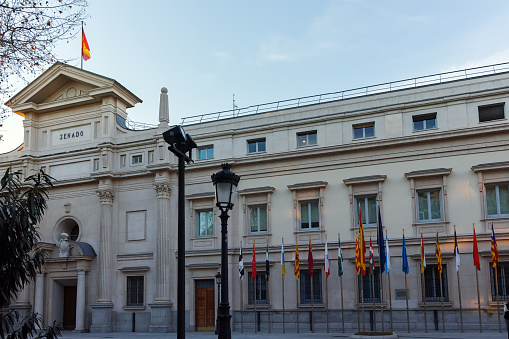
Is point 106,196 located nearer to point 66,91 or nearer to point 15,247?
point 66,91

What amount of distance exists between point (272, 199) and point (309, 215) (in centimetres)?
234

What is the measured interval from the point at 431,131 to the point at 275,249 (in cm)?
1044

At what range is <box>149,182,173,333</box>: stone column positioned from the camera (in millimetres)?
34906

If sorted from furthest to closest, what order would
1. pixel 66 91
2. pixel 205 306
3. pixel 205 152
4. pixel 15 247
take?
pixel 66 91 → pixel 205 152 → pixel 205 306 → pixel 15 247

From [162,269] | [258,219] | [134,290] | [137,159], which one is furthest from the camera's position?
[137,159]

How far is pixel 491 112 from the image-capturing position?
100 ft

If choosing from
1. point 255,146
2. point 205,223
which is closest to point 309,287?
point 205,223

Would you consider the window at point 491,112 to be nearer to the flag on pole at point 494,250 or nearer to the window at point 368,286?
the flag on pole at point 494,250

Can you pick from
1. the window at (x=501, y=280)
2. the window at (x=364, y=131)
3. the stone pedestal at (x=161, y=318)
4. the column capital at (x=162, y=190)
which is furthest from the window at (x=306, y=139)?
the stone pedestal at (x=161, y=318)

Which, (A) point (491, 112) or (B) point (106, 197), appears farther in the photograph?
(B) point (106, 197)

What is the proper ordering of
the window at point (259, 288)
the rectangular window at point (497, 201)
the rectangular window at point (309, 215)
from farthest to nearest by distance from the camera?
the window at point (259, 288) < the rectangular window at point (309, 215) < the rectangular window at point (497, 201)

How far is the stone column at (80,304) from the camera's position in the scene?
36.9 m

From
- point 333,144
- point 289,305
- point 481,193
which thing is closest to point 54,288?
point 289,305

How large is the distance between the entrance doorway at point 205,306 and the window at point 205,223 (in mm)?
2796
